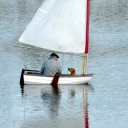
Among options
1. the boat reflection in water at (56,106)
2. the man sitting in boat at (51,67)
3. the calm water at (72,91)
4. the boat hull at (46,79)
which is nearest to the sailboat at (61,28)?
the calm water at (72,91)

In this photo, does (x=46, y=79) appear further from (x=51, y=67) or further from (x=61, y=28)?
(x=61, y=28)

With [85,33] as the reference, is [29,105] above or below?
below

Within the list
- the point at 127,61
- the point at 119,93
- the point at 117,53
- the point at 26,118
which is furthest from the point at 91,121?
the point at 117,53

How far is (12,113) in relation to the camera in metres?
24.2

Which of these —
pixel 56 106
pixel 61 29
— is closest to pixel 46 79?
pixel 61 29

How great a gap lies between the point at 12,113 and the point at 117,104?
367 centimetres

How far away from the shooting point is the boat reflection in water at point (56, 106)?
22.8 meters

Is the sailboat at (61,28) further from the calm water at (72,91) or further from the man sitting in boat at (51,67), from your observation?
the man sitting in boat at (51,67)

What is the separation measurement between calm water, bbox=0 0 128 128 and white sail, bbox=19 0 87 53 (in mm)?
1431

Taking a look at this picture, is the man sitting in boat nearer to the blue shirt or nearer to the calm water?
the blue shirt

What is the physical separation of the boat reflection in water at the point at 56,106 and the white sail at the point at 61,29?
2.92 metres

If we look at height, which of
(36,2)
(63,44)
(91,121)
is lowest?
(91,121)

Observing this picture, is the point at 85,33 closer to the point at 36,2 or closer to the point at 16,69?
the point at 16,69

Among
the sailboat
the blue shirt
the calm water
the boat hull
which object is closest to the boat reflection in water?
the calm water
